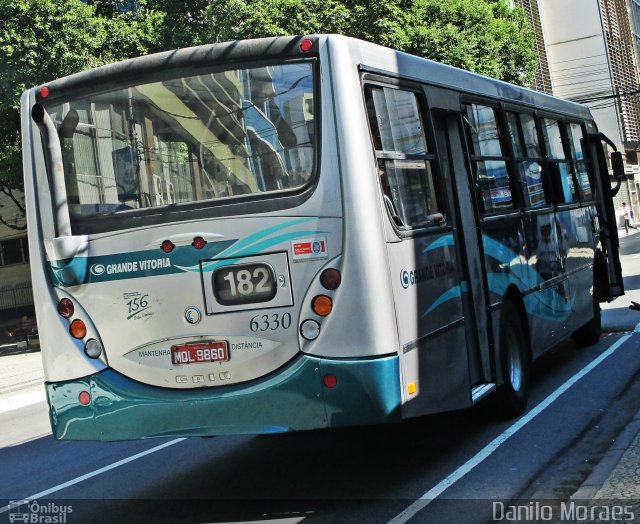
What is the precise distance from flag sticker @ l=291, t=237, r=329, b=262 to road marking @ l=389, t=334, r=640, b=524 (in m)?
1.73

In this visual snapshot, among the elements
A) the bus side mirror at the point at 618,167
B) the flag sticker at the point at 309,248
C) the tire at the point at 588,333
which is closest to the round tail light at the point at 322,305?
the flag sticker at the point at 309,248

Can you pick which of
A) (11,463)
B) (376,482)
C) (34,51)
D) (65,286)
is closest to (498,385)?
(376,482)

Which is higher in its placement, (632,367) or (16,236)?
(16,236)

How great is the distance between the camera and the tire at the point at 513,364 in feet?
28.2

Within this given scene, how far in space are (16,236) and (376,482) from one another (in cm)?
2875

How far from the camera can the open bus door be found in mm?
13531

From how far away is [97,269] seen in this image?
22.2 ft

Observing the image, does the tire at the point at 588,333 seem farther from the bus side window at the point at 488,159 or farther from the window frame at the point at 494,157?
the bus side window at the point at 488,159

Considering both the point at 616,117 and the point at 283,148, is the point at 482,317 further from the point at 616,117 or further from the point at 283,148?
the point at 616,117

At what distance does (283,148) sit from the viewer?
6430 mm

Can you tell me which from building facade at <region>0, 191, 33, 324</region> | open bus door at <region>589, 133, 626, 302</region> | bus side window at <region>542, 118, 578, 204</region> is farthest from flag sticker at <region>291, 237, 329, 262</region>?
building facade at <region>0, 191, 33, 324</region>

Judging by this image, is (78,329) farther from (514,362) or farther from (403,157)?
(514,362)

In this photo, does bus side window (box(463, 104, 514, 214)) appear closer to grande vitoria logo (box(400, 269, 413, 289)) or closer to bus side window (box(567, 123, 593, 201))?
grande vitoria logo (box(400, 269, 413, 289))

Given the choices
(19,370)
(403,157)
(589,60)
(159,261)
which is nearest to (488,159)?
(403,157)
